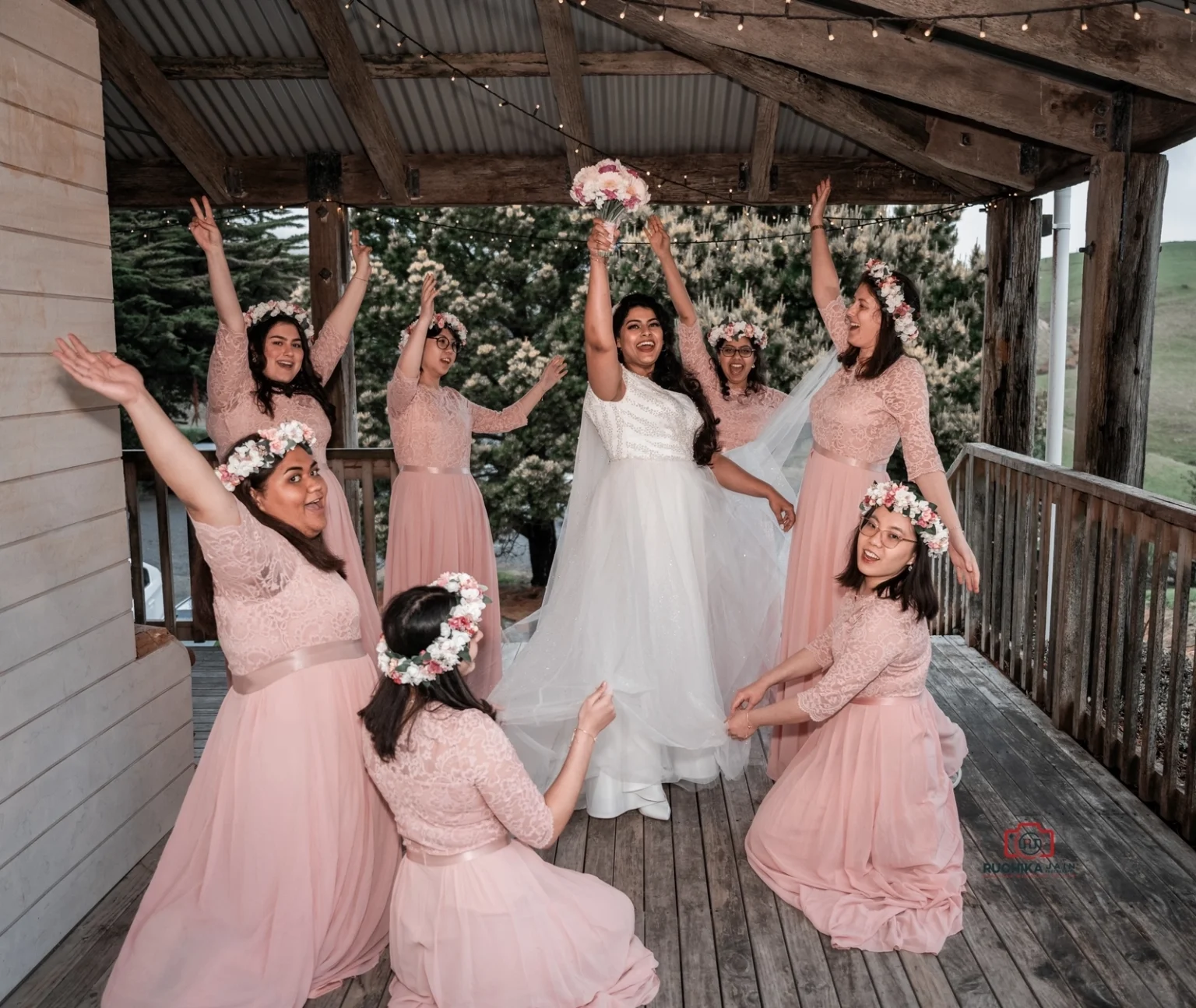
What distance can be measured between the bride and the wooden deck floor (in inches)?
9.0

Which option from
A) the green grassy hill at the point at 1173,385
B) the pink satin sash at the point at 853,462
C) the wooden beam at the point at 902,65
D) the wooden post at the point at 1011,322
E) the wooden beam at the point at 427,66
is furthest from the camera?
→ the green grassy hill at the point at 1173,385

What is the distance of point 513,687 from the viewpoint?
12.2 ft

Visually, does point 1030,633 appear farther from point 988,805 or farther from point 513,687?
point 513,687

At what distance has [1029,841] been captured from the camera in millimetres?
3422

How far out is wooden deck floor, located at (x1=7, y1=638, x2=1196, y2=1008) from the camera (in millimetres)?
2607

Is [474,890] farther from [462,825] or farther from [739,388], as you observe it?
[739,388]

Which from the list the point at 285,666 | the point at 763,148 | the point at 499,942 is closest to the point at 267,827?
the point at 285,666

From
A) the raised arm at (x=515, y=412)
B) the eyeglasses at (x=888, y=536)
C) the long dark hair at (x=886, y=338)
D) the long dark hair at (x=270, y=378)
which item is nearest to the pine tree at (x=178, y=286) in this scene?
the raised arm at (x=515, y=412)

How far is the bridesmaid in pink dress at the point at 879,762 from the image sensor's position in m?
2.95

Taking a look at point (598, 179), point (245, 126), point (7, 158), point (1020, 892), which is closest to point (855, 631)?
point (1020, 892)

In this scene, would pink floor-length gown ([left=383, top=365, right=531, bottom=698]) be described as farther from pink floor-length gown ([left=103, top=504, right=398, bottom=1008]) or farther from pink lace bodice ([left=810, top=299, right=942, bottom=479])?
pink floor-length gown ([left=103, top=504, right=398, bottom=1008])

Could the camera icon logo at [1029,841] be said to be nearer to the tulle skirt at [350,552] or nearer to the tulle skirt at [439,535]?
the tulle skirt at [439,535]

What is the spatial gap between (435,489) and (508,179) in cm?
252

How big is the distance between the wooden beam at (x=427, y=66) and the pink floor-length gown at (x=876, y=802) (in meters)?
3.62
